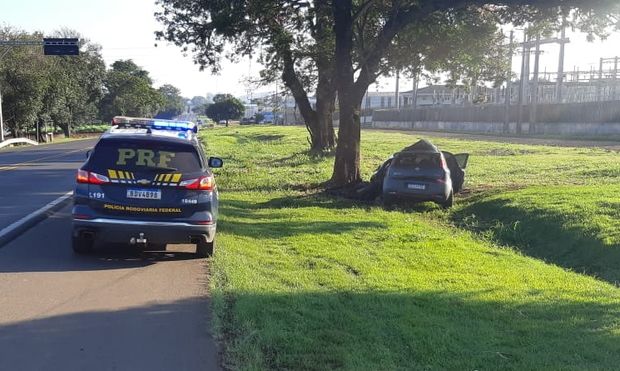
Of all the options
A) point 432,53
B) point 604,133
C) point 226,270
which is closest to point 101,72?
point 604,133

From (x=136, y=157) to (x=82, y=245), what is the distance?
60.3 inches

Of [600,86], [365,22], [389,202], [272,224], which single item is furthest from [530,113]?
[272,224]

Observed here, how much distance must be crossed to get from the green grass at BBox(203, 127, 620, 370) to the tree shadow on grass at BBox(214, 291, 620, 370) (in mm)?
17

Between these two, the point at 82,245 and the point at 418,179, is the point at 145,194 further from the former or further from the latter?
the point at 418,179

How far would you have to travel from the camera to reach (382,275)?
7.87 m

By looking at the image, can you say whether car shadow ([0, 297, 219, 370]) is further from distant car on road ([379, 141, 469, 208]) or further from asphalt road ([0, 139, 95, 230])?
distant car on road ([379, 141, 469, 208])

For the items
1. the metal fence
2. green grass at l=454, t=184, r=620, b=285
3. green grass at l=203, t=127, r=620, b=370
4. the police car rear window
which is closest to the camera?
green grass at l=203, t=127, r=620, b=370

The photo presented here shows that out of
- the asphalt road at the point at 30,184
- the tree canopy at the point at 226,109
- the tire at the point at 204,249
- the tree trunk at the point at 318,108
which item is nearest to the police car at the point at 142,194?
the tire at the point at 204,249

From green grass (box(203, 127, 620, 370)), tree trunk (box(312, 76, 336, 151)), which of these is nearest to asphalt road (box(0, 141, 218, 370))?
green grass (box(203, 127, 620, 370))

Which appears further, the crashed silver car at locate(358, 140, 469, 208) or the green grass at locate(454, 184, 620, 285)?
the crashed silver car at locate(358, 140, 469, 208)

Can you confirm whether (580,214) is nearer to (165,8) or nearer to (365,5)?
(365,5)

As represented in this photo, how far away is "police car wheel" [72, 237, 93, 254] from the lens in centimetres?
852

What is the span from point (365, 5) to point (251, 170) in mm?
9902

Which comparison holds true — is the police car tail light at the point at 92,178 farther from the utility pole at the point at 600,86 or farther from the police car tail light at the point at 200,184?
the utility pole at the point at 600,86
